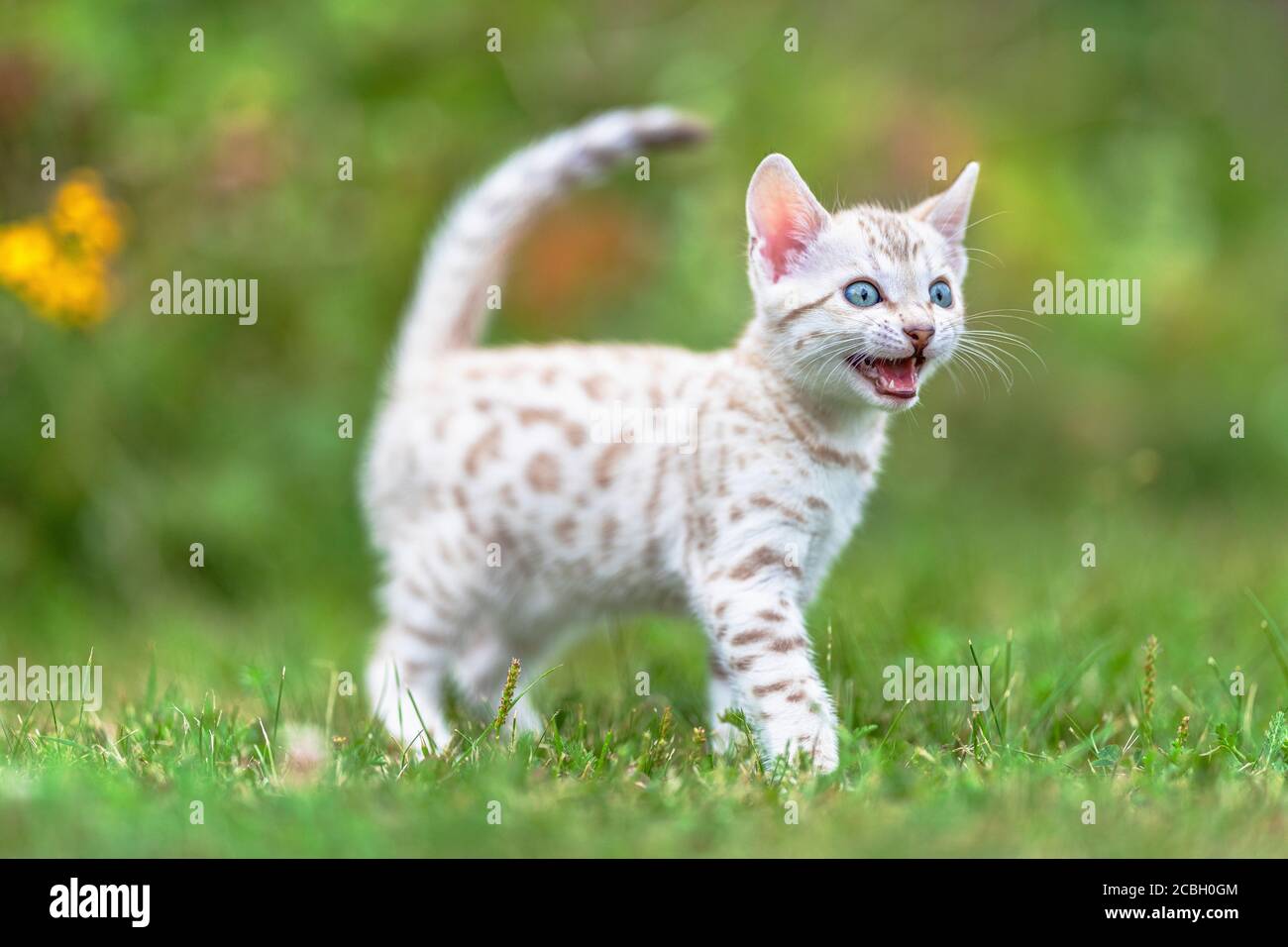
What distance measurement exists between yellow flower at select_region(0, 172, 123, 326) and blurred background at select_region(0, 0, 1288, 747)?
14 millimetres

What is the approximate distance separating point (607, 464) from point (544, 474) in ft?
0.58

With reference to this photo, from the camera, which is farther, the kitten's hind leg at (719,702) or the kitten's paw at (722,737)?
the kitten's hind leg at (719,702)

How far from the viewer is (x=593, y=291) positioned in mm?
6156

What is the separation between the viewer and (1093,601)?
4414 mm

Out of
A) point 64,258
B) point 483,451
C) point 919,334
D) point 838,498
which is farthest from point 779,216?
point 64,258

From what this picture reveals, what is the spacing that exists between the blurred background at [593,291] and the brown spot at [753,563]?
572 millimetres

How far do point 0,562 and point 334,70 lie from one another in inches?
101

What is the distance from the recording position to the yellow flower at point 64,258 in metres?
4.59

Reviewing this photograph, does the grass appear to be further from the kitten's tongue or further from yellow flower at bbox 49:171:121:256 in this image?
yellow flower at bbox 49:171:121:256

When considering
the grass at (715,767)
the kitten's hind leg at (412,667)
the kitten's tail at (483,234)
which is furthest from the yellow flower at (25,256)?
the kitten's hind leg at (412,667)

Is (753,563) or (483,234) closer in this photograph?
(753,563)

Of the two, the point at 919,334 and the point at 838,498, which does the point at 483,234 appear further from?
the point at 919,334

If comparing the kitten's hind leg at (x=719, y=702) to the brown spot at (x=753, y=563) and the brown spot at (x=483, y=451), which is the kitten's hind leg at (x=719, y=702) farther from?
the brown spot at (x=483, y=451)

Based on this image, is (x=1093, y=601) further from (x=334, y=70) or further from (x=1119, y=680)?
(x=334, y=70)
